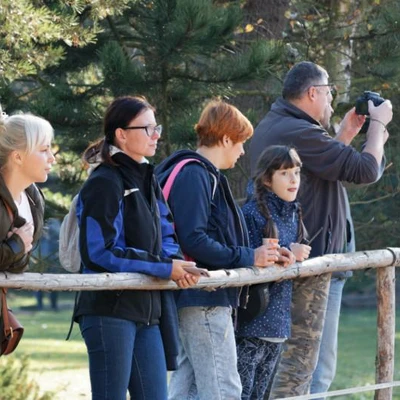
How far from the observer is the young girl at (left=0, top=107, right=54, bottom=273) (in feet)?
12.8

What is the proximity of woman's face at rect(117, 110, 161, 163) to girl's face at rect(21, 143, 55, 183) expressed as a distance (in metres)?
0.42

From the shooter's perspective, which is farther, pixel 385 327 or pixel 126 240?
pixel 385 327

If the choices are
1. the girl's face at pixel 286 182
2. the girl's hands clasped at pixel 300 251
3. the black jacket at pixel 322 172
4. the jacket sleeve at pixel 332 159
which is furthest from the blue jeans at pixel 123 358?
the jacket sleeve at pixel 332 159

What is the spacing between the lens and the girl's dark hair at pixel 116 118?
439 centimetres

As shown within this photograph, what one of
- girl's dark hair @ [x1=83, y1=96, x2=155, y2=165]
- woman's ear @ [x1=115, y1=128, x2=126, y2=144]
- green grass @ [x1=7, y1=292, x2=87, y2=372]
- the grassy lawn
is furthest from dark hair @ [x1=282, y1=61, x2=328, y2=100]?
green grass @ [x1=7, y1=292, x2=87, y2=372]

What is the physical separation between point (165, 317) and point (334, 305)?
4.75ft

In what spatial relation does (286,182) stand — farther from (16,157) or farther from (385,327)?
(16,157)

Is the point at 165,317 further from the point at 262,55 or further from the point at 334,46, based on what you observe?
the point at 334,46

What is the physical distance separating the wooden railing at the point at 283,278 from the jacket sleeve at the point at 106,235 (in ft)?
0.16

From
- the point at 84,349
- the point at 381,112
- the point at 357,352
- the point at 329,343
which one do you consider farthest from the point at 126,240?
the point at 84,349

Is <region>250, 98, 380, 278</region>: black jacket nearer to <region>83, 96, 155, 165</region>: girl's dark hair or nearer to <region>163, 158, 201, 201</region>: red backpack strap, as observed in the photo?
<region>163, 158, 201, 201</region>: red backpack strap

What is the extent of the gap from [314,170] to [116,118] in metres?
1.30

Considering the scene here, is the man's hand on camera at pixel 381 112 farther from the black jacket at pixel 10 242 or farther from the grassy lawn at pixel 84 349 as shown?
the grassy lawn at pixel 84 349

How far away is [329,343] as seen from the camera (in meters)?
5.57
